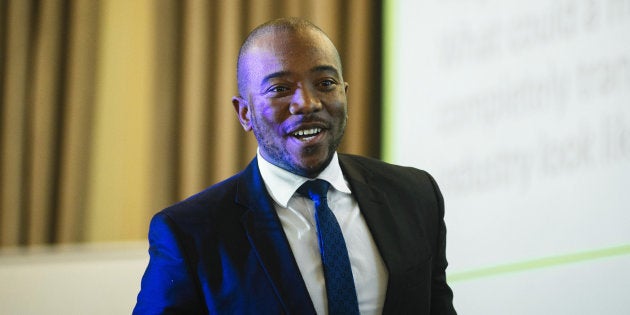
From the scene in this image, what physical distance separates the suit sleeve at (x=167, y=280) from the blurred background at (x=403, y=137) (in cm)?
130

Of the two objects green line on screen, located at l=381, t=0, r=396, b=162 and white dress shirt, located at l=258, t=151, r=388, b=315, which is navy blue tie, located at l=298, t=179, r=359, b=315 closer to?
white dress shirt, located at l=258, t=151, r=388, b=315

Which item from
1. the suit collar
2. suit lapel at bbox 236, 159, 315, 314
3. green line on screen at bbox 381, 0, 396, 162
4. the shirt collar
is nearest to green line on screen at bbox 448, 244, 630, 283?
green line on screen at bbox 381, 0, 396, 162

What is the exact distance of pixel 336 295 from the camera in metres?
1.33

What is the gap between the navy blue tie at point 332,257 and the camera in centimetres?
132

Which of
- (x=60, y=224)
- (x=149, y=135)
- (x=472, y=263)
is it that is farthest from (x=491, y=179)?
(x=60, y=224)

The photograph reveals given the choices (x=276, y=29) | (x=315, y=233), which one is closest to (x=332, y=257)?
(x=315, y=233)

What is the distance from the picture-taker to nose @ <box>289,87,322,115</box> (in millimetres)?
1354

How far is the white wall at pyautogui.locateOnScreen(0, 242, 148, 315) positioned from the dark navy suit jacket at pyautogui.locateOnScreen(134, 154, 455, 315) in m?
1.25

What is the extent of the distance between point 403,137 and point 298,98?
1.56m

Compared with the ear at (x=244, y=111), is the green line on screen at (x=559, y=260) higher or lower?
lower

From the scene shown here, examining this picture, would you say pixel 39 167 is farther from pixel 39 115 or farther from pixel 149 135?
pixel 149 135

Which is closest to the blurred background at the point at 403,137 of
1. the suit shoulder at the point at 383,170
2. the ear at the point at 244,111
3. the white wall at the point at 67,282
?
the white wall at the point at 67,282

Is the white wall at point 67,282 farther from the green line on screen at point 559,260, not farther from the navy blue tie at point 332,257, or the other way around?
the green line on screen at point 559,260

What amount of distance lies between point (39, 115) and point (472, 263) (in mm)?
1918
